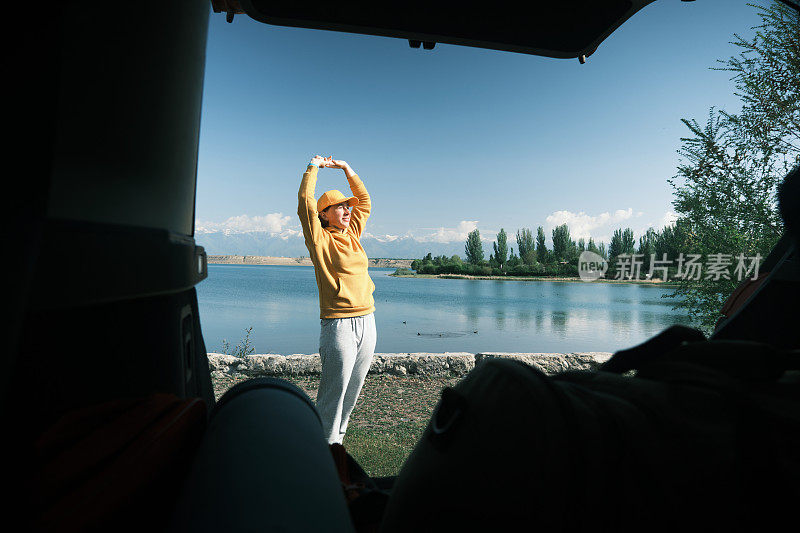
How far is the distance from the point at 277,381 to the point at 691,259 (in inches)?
279

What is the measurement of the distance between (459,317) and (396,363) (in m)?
11.9

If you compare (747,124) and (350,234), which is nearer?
(350,234)

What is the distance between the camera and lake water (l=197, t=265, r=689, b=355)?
37.1ft

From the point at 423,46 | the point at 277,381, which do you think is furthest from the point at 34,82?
the point at 423,46

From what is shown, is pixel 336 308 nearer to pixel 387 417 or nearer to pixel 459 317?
pixel 387 417

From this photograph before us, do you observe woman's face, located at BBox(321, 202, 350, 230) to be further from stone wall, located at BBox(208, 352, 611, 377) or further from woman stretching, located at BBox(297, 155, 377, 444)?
stone wall, located at BBox(208, 352, 611, 377)

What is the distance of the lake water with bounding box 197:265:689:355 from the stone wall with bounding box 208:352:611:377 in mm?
1199

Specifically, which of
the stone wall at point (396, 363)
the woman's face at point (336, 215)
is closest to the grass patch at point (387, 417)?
the stone wall at point (396, 363)

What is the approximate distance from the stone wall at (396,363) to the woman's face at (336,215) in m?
2.84

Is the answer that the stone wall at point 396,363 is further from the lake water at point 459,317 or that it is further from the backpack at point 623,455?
the backpack at point 623,455

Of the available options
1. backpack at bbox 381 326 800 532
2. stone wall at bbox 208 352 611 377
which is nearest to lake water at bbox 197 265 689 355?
stone wall at bbox 208 352 611 377

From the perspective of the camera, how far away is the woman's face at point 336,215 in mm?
3322

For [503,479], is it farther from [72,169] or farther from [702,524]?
[72,169]

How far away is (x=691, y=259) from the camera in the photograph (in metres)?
6.40
